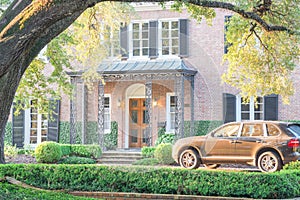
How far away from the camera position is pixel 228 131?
1814 centimetres

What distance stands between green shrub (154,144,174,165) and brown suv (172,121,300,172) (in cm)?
209

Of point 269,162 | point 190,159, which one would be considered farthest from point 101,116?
point 269,162

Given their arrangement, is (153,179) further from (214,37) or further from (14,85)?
(214,37)

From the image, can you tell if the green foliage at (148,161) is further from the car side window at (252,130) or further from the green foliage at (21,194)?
the green foliage at (21,194)

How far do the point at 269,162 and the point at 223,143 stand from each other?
1.58 meters

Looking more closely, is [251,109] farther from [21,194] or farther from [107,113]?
[21,194]

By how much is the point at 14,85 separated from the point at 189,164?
Answer: 10.3 m

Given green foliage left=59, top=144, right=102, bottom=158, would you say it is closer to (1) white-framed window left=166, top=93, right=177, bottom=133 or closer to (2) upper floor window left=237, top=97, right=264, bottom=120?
(1) white-framed window left=166, top=93, right=177, bottom=133

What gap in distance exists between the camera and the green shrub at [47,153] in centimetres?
2202

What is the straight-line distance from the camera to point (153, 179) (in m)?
13.1

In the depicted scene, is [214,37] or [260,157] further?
[214,37]

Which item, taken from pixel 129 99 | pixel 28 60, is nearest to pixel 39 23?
pixel 28 60

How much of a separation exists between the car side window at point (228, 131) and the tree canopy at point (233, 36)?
3.94ft

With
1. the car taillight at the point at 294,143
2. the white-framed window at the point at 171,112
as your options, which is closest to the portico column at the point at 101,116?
the white-framed window at the point at 171,112
